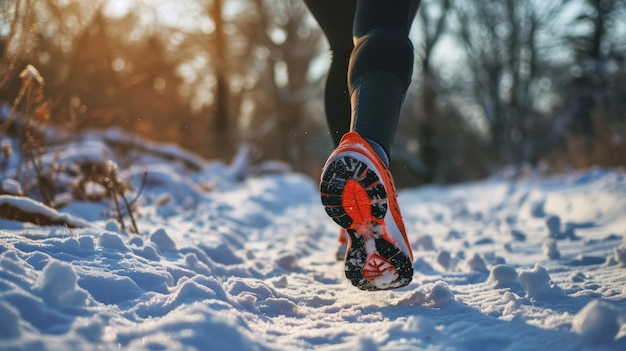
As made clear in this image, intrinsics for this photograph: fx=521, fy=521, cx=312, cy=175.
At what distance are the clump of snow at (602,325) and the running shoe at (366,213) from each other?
1.39 ft

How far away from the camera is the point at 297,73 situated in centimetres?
1476

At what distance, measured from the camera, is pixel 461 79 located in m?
18.5

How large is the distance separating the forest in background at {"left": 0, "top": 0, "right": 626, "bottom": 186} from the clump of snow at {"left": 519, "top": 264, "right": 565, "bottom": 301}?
261 inches

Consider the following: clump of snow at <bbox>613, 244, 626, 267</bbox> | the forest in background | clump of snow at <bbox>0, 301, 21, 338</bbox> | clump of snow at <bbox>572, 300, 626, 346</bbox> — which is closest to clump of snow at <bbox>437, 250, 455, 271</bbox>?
clump of snow at <bbox>613, 244, 626, 267</bbox>

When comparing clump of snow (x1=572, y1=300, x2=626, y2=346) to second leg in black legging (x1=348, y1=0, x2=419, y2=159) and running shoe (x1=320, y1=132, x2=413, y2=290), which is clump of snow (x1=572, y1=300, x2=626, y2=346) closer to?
running shoe (x1=320, y1=132, x2=413, y2=290)

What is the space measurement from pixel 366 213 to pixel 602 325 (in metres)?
0.51

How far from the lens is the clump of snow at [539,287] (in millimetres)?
1208

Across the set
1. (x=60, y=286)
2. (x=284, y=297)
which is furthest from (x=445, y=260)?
(x=60, y=286)

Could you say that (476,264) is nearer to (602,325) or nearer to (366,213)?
(366,213)

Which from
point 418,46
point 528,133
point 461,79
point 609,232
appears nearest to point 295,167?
point 418,46

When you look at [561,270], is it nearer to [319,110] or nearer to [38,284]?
[38,284]

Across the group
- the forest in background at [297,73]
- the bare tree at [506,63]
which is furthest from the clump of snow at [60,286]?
the bare tree at [506,63]

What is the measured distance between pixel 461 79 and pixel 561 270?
58.6ft

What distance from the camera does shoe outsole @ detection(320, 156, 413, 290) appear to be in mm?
1168
